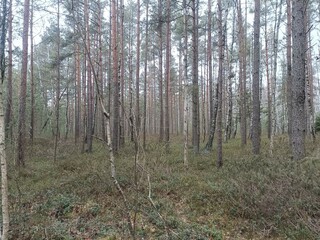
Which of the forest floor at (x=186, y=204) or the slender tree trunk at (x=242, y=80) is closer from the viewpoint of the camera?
the forest floor at (x=186, y=204)

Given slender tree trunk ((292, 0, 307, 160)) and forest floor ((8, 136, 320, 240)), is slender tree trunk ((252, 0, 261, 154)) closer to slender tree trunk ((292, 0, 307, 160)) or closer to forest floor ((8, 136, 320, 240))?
forest floor ((8, 136, 320, 240))

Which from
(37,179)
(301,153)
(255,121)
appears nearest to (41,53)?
(37,179)

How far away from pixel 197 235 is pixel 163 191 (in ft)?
9.28

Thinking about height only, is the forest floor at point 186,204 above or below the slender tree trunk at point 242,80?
below

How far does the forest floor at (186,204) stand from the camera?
5680mm

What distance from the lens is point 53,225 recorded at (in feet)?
20.3

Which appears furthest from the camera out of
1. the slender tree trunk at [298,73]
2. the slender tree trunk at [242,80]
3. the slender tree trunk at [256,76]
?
the slender tree trunk at [242,80]

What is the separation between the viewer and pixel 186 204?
7.33 metres

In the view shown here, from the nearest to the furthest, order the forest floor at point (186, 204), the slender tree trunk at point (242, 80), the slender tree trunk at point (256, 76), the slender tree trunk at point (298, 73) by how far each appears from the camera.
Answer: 1. the forest floor at point (186, 204)
2. the slender tree trunk at point (298, 73)
3. the slender tree trunk at point (256, 76)
4. the slender tree trunk at point (242, 80)

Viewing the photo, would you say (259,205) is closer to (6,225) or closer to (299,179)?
(299,179)

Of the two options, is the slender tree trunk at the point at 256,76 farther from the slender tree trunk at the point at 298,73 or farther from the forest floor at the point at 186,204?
the slender tree trunk at the point at 298,73

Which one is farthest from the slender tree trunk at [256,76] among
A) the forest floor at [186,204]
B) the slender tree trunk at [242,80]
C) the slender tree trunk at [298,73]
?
the slender tree trunk at [242,80]

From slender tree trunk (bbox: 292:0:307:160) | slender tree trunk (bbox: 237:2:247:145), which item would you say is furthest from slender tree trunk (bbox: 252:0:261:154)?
slender tree trunk (bbox: 237:2:247:145)

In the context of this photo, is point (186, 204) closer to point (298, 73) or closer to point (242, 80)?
point (298, 73)
